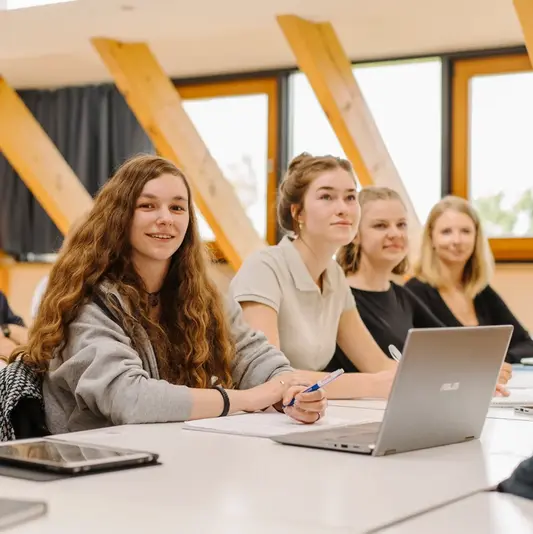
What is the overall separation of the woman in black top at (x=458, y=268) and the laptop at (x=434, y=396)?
8.04 ft

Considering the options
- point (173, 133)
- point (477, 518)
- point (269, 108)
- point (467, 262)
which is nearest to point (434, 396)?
point (477, 518)

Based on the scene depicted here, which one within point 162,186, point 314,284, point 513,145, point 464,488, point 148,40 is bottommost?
point 464,488

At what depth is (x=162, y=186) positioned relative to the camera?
2256 millimetres

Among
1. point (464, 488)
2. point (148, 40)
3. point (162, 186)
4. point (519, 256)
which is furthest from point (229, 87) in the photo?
point (464, 488)

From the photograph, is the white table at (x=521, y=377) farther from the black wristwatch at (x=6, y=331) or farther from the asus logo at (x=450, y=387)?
the black wristwatch at (x=6, y=331)

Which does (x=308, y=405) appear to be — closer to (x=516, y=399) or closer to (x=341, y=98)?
(x=516, y=399)

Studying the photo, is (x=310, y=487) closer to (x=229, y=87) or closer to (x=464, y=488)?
(x=464, y=488)

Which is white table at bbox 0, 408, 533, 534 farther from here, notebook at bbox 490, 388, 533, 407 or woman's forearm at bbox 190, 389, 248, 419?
notebook at bbox 490, 388, 533, 407

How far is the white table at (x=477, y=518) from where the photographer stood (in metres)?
1.08

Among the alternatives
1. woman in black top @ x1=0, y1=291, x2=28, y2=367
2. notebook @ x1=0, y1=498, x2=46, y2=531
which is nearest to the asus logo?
notebook @ x1=0, y1=498, x2=46, y2=531

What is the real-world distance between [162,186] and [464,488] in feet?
3.84

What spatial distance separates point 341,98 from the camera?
16.6 ft

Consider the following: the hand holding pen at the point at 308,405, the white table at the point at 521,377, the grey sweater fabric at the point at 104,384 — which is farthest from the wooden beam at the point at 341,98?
the hand holding pen at the point at 308,405

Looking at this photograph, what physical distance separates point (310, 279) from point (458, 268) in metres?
1.59
